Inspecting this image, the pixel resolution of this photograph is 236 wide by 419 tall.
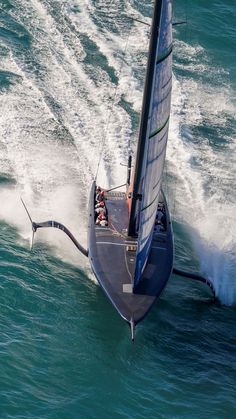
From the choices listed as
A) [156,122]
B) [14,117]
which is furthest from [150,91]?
[14,117]

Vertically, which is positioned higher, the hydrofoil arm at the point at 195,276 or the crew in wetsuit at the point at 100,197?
the crew in wetsuit at the point at 100,197

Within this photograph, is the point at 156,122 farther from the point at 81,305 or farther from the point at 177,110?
the point at 177,110

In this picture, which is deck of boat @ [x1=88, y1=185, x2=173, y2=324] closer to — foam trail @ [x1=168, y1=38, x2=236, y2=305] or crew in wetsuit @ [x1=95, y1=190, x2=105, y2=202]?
crew in wetsuit @ [x1=95, y1=190, x2=105, y2=202]

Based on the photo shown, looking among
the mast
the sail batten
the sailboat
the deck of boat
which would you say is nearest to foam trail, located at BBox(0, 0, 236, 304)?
the deck of boat

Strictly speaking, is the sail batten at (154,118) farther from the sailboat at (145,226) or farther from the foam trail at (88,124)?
the foam trail at (88,124)

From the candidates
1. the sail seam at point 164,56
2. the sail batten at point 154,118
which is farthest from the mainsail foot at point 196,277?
the sail seam at point 164,56

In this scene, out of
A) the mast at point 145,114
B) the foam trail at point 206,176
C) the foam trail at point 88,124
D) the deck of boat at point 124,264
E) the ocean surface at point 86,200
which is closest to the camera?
the ocean surface at point 86,200

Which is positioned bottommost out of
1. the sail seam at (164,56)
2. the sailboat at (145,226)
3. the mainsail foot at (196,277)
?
the mainsail foot at (196,277)
